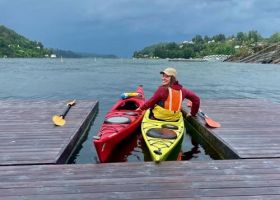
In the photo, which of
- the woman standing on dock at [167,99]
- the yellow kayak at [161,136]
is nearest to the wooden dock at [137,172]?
the yellow kayak at [161,136]

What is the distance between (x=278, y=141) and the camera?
10.3 metres

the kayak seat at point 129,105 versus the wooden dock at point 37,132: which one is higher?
the kayak seat at point 129,105

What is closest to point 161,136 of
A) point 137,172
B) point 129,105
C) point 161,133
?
point 161,133

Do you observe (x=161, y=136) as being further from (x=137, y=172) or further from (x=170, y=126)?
(x=137, y=172)

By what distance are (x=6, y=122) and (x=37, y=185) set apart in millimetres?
6518

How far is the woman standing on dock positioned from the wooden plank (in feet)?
11.0

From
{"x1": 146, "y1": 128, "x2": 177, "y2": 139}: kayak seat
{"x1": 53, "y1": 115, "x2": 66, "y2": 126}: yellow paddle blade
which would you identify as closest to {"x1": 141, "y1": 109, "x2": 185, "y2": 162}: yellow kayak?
{"x1": 146, "y1": 128, "x2": 177, "y2": 139}: kayak seat

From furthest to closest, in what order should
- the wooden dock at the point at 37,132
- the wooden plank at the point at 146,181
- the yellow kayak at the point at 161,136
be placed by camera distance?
1. the wooden dock at the point at 37,132
2. the yellow kayak at the point at 161,136
3. the wooden plank at the point at 146,181

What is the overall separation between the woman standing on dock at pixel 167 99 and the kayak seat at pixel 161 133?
106cm

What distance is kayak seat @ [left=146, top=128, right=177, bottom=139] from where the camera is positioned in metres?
9.79

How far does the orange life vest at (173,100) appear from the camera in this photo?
1109cm

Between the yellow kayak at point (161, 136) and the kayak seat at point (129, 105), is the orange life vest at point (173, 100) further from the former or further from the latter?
the kayak seat at point (129, 105)

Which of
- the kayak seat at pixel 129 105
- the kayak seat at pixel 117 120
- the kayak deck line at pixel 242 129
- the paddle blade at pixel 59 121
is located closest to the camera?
the kayak deck line at pixel 242 129

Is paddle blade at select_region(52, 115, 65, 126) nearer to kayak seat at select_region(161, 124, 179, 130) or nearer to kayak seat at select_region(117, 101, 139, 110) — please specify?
kayak seat at select_region(117, 101, 139, 110)
